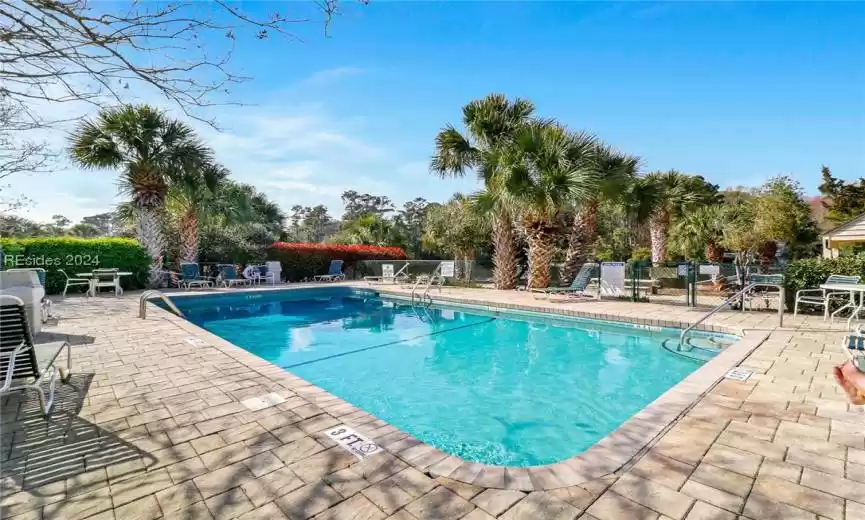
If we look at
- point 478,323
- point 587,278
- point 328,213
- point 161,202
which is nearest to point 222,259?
point 161,202

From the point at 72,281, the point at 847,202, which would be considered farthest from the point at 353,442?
the point at 847,202

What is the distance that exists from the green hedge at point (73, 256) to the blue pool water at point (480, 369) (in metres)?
4.57

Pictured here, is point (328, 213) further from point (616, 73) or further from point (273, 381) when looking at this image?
point (273, 381)

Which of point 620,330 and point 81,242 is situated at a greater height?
point 81,242

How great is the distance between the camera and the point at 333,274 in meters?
18.8

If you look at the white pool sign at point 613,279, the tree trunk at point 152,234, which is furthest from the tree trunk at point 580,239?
the tree trunk at point 152,234

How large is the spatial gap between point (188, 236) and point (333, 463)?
1582 centimetres

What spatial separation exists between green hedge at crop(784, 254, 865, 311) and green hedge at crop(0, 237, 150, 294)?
1853cm

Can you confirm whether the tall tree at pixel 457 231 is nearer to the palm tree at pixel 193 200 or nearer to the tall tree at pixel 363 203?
the palm tree at pixel 193 200

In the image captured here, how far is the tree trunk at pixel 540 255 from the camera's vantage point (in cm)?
1297

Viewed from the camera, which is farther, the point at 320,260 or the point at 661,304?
the point at 320,260

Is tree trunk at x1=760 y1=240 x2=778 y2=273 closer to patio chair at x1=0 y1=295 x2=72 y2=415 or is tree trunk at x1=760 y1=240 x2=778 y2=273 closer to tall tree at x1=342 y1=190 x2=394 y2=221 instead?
patio chair at x1=0 y1=295 x2=72 y2=415

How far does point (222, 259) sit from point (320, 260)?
4.19 meters

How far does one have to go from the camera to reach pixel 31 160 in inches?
267
